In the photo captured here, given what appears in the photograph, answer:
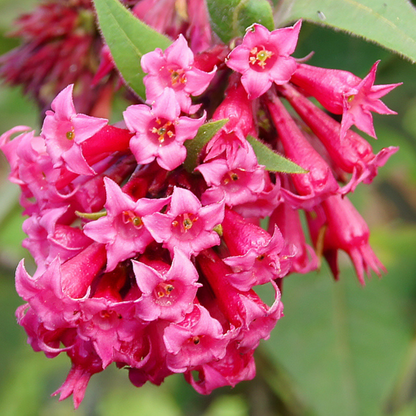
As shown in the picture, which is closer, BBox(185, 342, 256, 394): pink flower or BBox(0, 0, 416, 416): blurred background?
BBox(185, 342, 256, 394): pink flower

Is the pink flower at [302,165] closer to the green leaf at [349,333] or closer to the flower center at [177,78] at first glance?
the flower center at [177,78]

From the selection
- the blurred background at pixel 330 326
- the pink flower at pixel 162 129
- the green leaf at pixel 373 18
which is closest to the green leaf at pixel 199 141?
the pink flower at pixel 162 129

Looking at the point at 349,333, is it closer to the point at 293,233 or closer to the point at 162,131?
the point at 293,233

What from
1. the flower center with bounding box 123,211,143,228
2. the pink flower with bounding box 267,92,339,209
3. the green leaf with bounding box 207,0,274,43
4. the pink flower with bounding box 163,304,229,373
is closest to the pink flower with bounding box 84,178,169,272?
the flower center with bounding box 123,211,143,228

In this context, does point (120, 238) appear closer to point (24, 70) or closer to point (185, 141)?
point (185, 141)

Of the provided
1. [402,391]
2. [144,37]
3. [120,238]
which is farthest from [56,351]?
[402,391]

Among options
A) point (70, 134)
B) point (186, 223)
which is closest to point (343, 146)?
point (186, 223)

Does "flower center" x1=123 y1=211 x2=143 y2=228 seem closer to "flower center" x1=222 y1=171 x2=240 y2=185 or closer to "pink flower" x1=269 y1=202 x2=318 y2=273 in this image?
"flower center" x1=222 y1=171 x2=240 y2=185
